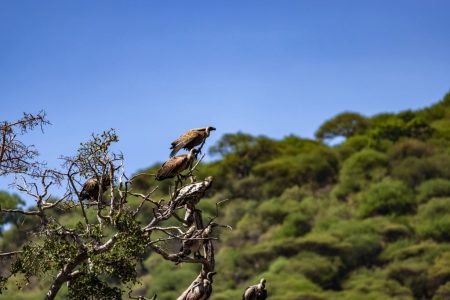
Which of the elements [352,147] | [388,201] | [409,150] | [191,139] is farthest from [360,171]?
[191,139]

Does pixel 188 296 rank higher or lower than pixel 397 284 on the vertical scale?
lower

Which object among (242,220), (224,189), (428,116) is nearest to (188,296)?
(242,220)

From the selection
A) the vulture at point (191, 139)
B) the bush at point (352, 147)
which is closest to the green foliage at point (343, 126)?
the bush at point (352, 147)

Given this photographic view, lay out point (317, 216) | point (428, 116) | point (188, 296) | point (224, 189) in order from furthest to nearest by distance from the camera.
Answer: point (428, 116) → point (224, 189) → point (317, 216) → point (188, 296)

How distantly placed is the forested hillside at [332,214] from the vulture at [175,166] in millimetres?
41132

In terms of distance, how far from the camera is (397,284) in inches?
2323

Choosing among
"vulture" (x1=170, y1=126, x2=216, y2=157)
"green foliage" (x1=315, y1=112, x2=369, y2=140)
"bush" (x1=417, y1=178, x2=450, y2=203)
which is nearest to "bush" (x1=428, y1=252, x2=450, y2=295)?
"bush" (x1=417, y1=178, x2=450, y2=203)

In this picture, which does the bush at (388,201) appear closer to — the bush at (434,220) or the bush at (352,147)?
the bush at (434,220)

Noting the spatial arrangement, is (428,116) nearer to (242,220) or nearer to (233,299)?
(242,220)

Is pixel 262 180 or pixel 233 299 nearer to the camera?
pixel 233 299

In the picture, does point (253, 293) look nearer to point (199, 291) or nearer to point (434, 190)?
point (199, 291)

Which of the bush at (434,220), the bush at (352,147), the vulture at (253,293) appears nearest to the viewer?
the vulture at (253,293)

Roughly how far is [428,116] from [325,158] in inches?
598

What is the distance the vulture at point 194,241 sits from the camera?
10.9 metres
